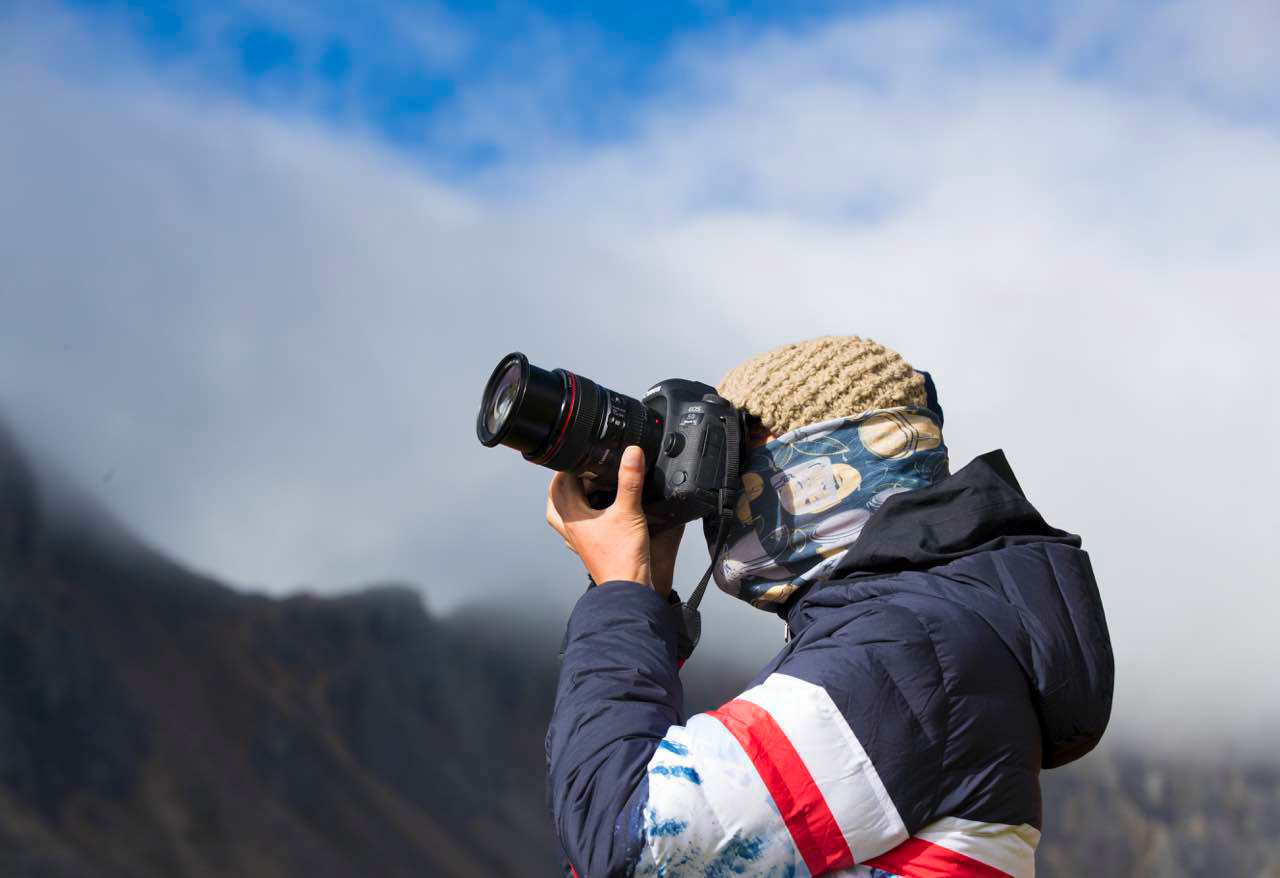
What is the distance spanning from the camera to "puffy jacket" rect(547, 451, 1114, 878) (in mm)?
861

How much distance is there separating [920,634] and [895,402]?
12.6 inches

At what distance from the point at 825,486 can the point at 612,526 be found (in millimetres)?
210

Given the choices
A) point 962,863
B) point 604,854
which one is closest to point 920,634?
point 962,863

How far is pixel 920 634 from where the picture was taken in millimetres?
915

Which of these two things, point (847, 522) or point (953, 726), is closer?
point (953, 726)

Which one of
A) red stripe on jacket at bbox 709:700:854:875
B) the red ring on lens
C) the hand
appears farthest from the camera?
the red ring on lens

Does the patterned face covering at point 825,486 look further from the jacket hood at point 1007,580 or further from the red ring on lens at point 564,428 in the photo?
the red ring on lens at point 564,428

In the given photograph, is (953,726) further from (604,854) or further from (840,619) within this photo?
(604,854)

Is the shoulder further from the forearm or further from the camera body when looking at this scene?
the camera body

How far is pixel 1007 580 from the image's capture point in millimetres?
983

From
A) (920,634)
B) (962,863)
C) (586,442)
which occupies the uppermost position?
(586,442)

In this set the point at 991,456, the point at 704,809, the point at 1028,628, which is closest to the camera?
the point at 704,809

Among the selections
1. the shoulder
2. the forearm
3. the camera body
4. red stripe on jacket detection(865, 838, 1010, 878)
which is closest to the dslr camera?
the camera body

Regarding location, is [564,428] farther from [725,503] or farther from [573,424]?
[725,503]
